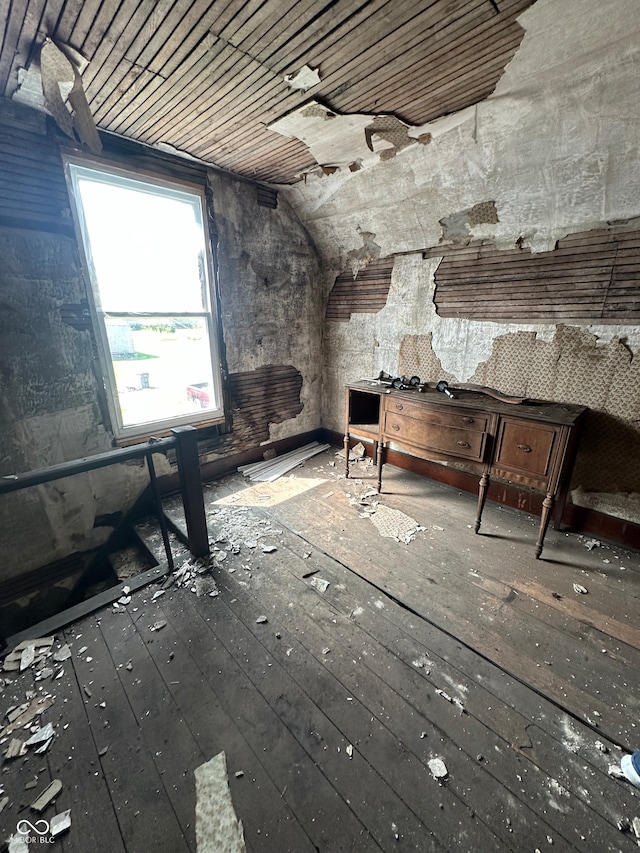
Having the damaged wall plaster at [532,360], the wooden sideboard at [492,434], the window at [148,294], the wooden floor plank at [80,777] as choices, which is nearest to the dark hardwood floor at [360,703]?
the wooden floor plank at [80,777]

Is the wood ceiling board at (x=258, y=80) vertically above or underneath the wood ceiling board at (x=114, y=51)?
underneath

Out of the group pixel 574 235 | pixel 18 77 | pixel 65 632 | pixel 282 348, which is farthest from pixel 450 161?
pixel 65 632

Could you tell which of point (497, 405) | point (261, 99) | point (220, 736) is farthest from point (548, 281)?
point (220, 736)

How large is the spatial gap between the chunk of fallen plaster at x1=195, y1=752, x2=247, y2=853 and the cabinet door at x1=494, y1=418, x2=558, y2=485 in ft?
6.55

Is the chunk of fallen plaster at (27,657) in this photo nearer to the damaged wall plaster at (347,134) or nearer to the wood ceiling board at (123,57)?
the wood ceiling board at (123,57)

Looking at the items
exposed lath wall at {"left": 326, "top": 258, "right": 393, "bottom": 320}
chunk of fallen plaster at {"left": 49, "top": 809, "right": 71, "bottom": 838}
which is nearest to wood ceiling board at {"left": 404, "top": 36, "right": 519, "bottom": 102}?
exposed lath wall at {"left": 326, "top": 258, "right": 393, "bottom": 320}

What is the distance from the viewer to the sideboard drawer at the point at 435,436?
227 centimetres

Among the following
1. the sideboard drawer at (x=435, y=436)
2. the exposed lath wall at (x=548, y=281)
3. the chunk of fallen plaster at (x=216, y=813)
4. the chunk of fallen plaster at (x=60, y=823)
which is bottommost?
the chunk of fallen plaster at (x=60, y=823)

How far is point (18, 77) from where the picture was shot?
1667mm

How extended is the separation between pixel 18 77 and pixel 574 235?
10.0ft

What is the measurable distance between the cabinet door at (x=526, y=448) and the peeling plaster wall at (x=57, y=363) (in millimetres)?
2212

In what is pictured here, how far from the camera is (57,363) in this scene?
2.20 meters

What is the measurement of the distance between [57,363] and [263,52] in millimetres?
1966

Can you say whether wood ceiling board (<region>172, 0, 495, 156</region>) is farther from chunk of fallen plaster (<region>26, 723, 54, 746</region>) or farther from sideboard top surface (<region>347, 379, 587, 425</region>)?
chunk of fallen plaster (<region>26, 723, 54, 746</region>)
